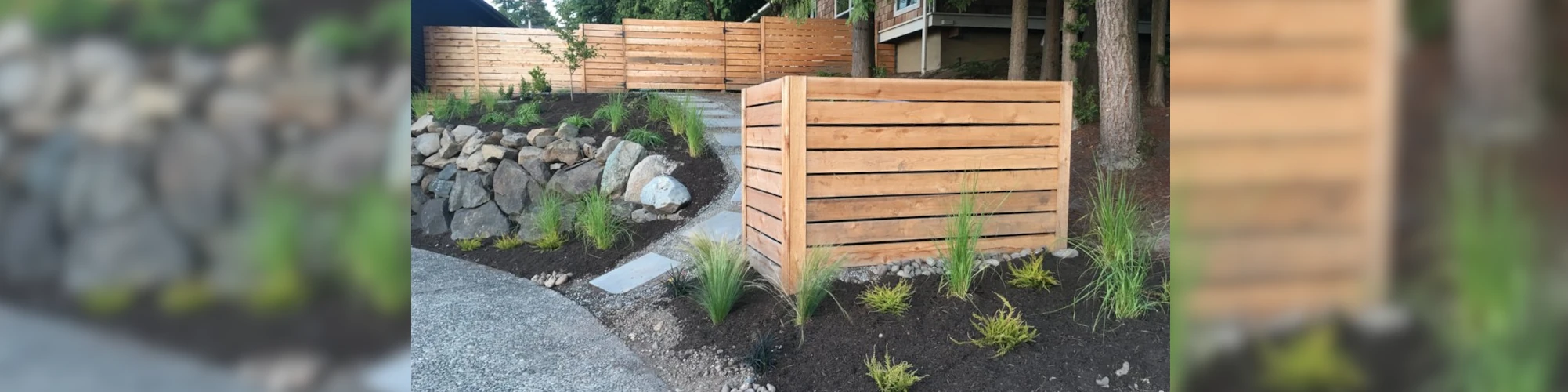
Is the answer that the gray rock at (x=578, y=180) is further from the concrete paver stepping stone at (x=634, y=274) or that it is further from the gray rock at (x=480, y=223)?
the concrete paver stepping stone at (x=634, y=274)

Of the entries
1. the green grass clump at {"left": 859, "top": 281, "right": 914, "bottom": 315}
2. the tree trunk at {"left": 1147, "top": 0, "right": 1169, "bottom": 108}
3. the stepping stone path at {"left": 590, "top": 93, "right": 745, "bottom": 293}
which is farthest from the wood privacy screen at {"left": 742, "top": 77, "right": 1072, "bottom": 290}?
the tree trunk at {"left": 1147, "top": 0, "right": 1169, "bottom": 108}

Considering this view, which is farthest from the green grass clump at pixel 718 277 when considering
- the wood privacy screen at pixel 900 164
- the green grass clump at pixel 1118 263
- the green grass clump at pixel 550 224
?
the green grass clump at pixel 550 224

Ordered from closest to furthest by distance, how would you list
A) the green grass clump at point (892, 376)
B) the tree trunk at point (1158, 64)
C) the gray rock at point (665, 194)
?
1. the green grass clump at point (892, 376)
2. the gray rock at point (665, 194)
3. the tree trunk at point (1158, 64)

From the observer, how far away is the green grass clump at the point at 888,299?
3691 millimetres

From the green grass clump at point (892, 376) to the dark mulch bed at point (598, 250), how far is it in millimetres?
2992

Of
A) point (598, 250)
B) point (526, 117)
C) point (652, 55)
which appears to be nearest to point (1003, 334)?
point (598, 250)

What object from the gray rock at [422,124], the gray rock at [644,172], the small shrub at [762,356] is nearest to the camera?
the small shrub at [762,356]

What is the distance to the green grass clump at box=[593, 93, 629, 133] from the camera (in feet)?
29.0
